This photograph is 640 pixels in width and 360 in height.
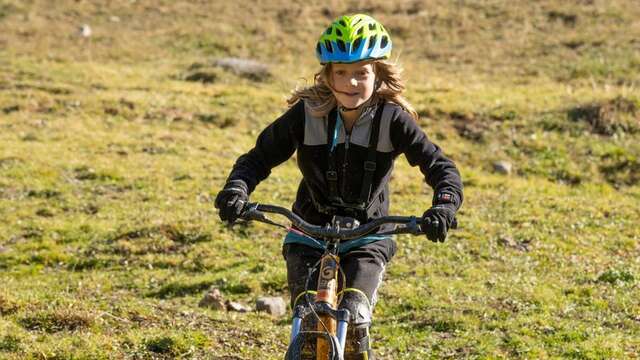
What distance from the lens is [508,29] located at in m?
34.6

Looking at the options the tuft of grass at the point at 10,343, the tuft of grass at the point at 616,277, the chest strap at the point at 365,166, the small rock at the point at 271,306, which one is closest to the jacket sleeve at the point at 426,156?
the chest strap at the point at 365,166

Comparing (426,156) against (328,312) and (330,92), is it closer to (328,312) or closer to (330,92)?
(330,92)

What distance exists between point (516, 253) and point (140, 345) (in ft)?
22.2

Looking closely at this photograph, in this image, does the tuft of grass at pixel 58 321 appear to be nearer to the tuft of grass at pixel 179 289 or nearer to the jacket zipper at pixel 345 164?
the tuft of grass at pixel 179 289

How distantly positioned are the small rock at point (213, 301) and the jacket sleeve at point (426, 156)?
16.7ft

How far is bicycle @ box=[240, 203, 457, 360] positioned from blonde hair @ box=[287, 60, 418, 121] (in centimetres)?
97

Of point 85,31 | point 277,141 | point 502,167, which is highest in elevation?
point 85,31

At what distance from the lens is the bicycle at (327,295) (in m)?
4.97

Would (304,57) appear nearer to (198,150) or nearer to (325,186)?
(198,150)

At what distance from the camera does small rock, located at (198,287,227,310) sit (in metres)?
10.6

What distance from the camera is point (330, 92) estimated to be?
6.13 metres

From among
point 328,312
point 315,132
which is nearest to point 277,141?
point 315,132

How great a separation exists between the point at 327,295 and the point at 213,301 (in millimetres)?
5640

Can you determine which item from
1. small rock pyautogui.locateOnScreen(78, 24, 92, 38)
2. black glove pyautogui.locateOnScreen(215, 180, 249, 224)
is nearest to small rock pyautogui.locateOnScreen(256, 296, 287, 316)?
black glove pyautogui.locateOnScreen(215, 180, 249, 224)
